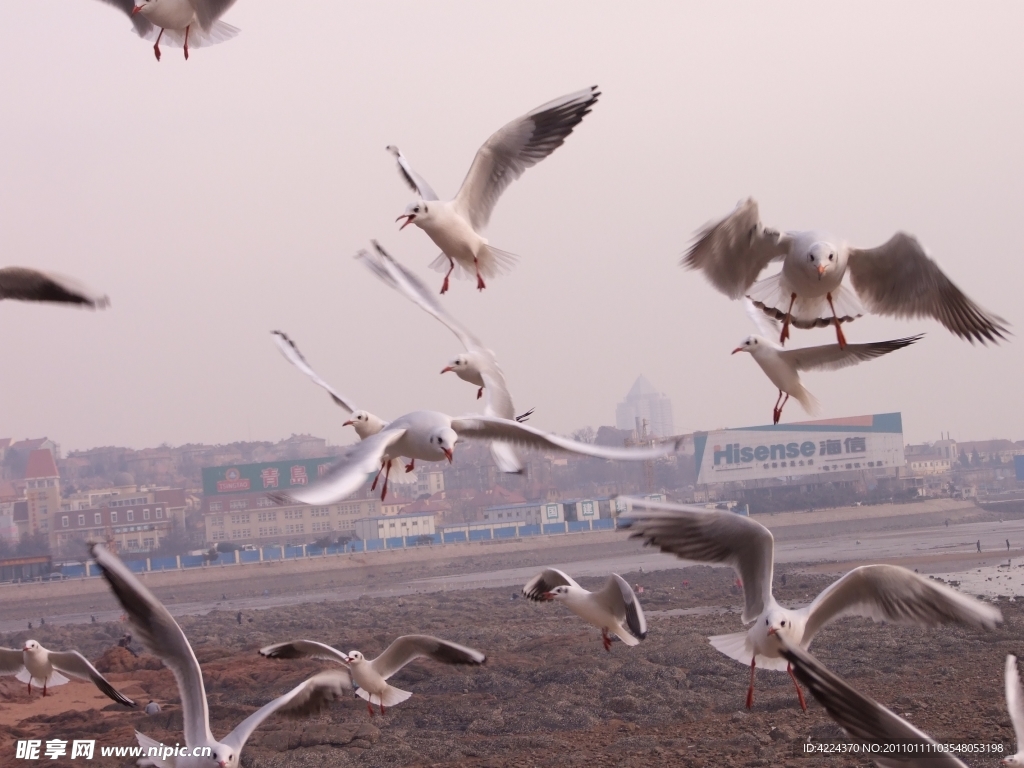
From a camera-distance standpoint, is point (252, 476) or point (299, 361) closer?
point (299, 361)

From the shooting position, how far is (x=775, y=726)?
11125 mm

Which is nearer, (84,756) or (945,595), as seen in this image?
(945,595)

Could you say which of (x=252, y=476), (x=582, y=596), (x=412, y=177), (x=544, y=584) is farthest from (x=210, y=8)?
(x=252, y=476)

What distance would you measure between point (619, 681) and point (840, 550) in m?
30.3

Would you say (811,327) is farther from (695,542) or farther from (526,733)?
(526,733)

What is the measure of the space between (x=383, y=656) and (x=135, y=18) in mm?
4758

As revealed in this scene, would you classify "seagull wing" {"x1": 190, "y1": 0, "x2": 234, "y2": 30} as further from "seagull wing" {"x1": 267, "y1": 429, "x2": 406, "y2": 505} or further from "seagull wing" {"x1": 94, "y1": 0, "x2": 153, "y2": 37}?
"seagull wing" {"x1": 267, "y1": 429, "x2": 406, "y2": 505}

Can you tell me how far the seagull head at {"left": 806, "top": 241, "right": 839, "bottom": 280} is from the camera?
5469 millimetres

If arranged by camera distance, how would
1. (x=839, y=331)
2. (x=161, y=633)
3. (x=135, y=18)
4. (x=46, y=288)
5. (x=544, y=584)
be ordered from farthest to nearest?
(x=544, y=584) → (x=135, y=18) → (x=46, y=288) → (x=839, y=331) → (x=161, y=633)

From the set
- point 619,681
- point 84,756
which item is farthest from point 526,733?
point 84,756

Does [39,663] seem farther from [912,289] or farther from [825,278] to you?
[912,289]

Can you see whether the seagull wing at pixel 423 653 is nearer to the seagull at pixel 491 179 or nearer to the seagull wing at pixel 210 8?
the seagull at pixel 491 179

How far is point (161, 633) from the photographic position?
5.67 metres

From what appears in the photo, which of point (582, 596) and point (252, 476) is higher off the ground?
point (252, 476)
